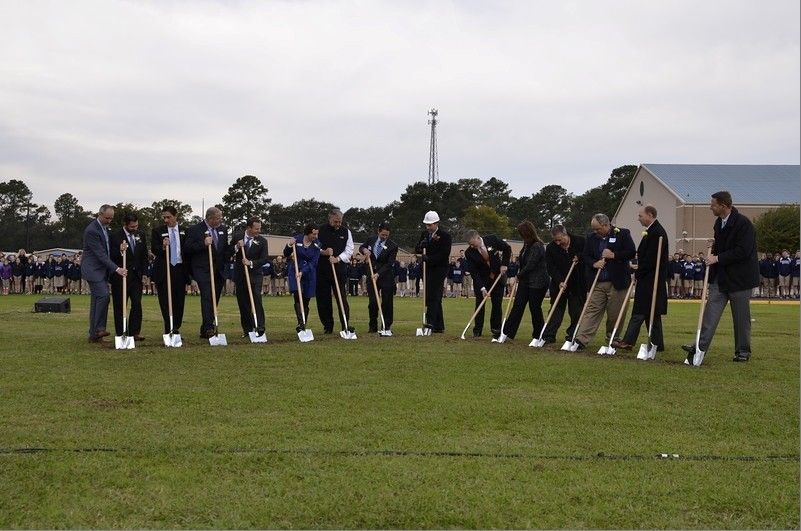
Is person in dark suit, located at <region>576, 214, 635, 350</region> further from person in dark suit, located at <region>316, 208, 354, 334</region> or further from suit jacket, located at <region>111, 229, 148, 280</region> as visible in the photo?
suit jacket, located at <region>111, 229, 148, 280</region>

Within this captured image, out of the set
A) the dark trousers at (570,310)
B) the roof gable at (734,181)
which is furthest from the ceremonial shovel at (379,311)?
the roof gable at (734,181)

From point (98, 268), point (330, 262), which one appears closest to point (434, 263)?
point (330, 262)

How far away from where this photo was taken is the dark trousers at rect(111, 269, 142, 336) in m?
14.1

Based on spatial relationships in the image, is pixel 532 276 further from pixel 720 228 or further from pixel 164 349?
pixel 164 349

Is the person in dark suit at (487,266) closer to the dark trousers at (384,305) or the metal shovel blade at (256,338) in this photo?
the dark trousers at (384,305)

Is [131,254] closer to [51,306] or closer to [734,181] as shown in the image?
[51,306]

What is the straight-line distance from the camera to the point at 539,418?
768 centimetres

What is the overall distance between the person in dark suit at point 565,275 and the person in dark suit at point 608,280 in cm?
78

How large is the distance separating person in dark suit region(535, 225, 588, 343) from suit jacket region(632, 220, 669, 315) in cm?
141

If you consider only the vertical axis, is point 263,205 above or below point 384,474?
above

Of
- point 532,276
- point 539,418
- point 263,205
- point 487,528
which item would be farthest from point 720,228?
point 263,205

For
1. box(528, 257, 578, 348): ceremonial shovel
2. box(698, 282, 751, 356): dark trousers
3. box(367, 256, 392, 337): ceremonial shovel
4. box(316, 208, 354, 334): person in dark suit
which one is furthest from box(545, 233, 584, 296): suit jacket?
box(316, 208, 354, 334): person in dark suit

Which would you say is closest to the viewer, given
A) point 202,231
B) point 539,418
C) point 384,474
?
point 384,474

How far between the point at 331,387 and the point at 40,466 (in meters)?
3.84
